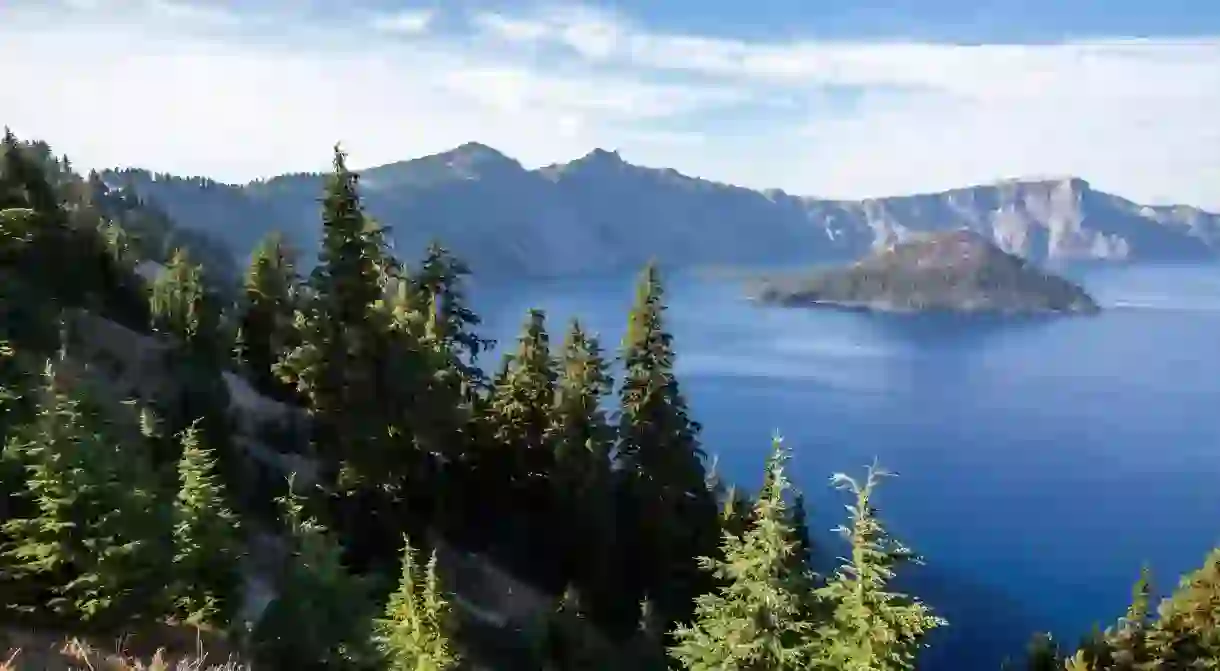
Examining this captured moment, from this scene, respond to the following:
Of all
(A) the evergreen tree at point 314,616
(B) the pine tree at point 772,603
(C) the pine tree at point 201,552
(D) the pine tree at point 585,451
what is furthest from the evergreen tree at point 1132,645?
(C) the pine tree at point 201,552

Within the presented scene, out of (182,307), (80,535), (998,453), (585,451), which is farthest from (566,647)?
(998,453)

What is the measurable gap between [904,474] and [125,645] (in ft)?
253

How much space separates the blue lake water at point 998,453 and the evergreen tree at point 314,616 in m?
42.4

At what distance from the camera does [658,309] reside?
34.5m

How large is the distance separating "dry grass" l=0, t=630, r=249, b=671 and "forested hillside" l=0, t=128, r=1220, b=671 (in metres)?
0.42

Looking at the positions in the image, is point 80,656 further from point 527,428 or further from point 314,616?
point 527,428

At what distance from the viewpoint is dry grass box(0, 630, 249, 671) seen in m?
12.8

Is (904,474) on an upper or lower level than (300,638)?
lower

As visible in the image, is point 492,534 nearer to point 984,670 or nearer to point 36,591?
point 36,591

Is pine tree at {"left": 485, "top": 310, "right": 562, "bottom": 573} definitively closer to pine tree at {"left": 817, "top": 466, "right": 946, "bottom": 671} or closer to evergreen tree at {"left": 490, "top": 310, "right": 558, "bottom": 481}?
evergreen tree at {"left": 490, "top": 310, "right": 558, "bottom": 481}

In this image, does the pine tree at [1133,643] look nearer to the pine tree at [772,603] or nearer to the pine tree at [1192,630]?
the pine tree at [1192,630]

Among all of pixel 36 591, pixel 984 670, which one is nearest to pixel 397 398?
pixel 36 591

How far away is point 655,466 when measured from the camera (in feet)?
114

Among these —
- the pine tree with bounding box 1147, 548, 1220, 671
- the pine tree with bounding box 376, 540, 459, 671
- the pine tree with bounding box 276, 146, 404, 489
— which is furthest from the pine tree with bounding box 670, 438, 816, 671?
the pine tree with bounding box 1147, 548, 1220, 671
